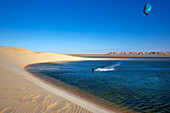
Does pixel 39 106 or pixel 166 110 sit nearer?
pixel 39 106

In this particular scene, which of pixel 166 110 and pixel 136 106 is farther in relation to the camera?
pixel 136 106

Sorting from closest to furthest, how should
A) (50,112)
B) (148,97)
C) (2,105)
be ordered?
(50,112) → (2,105) → (148,97)

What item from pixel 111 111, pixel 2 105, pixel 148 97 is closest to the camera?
pixel 2 105

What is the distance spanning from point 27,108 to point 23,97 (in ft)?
4.92

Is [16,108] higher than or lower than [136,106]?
higher

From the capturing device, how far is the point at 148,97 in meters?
8.22

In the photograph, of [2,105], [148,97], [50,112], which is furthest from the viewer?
[148,97]

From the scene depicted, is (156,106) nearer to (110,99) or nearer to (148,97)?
(148,97)

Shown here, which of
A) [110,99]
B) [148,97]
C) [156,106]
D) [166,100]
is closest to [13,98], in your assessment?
[110,99]

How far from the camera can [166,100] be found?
25.1ft

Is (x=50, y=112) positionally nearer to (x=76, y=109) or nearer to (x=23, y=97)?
(x=76, y=109)

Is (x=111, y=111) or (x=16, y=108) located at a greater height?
(x=16, y=108)

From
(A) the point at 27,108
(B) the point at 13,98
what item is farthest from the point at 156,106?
(B) the point at 13,98

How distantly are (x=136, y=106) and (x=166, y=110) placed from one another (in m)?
1.36
